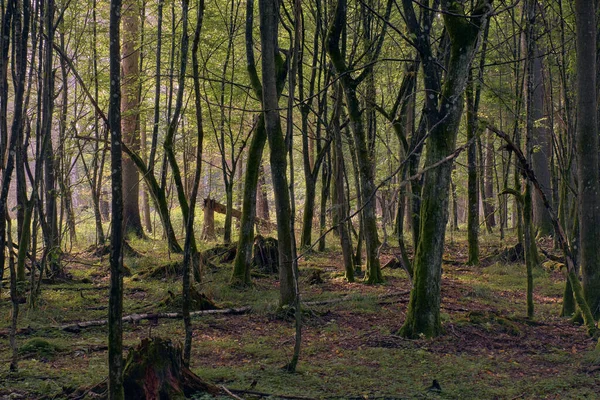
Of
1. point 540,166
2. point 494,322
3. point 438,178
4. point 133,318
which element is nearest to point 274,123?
point 438,178

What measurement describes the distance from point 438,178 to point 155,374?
4322 millimetres

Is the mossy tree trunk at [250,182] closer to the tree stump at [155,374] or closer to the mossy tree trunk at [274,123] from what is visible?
the mossy tree trunk at [274,123]

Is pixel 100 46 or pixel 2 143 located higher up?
pixel 100 46

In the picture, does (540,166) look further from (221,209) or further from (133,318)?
(133,318)

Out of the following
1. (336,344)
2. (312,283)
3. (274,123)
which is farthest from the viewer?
(312,283)

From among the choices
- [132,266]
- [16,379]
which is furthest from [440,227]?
[132,266]

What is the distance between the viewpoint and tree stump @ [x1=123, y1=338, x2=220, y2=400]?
4.54 metres

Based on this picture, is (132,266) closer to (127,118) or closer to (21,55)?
(127,118)

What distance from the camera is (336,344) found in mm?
7520

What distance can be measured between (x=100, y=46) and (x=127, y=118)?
2.35 meters

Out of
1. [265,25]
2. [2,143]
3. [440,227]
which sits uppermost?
[265,25]

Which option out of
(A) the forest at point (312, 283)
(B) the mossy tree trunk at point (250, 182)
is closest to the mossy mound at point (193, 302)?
(A) the forest at point (312, 283)

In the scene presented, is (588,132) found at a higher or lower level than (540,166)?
lower

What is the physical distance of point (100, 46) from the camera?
699 inches
